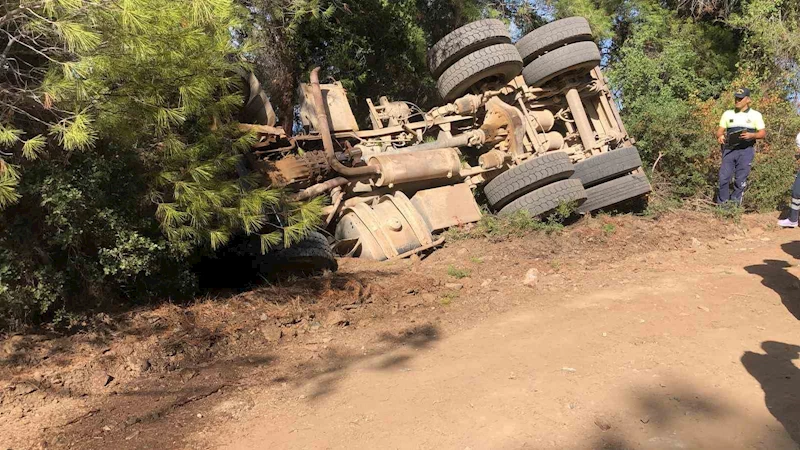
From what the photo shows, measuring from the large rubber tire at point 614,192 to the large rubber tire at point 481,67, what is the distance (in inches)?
72.4

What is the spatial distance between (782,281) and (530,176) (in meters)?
2.81

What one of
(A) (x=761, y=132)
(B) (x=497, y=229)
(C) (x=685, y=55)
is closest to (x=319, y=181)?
(B) (x=497, y=229)

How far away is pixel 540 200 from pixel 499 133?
48.4 inches

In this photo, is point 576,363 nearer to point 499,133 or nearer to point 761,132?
point 499,133

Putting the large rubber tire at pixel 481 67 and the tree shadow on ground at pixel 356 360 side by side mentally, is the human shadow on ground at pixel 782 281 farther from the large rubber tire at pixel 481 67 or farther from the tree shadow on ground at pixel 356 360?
the large rubber tire at pixel 481 67

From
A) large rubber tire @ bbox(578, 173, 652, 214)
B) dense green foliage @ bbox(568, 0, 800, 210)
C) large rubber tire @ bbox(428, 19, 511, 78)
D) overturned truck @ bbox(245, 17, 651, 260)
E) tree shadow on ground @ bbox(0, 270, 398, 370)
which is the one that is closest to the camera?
tree shadow on ground @ bbox(0, 270, 398, 370)

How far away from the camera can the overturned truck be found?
6.53 metres

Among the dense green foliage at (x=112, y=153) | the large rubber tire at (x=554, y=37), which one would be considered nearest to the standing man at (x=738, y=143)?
the large rubber tire at (x=554, y=37)

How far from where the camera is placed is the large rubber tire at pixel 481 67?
7.57 m

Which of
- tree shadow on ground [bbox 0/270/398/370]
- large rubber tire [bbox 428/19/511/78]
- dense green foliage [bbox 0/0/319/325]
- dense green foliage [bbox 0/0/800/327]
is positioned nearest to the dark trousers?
Result: large rubber tire [bbox 428/19/511/78]

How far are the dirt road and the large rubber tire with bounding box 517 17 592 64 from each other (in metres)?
4.16

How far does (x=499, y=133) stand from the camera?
7.81 metres

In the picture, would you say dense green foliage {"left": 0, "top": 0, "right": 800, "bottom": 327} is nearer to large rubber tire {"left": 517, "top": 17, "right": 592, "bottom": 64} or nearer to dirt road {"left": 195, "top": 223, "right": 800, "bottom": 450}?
dirt road {"left": 195, "top": 223, "right": 800, "bottom": 450}

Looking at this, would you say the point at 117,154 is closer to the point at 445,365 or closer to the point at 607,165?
the point at 445,365
